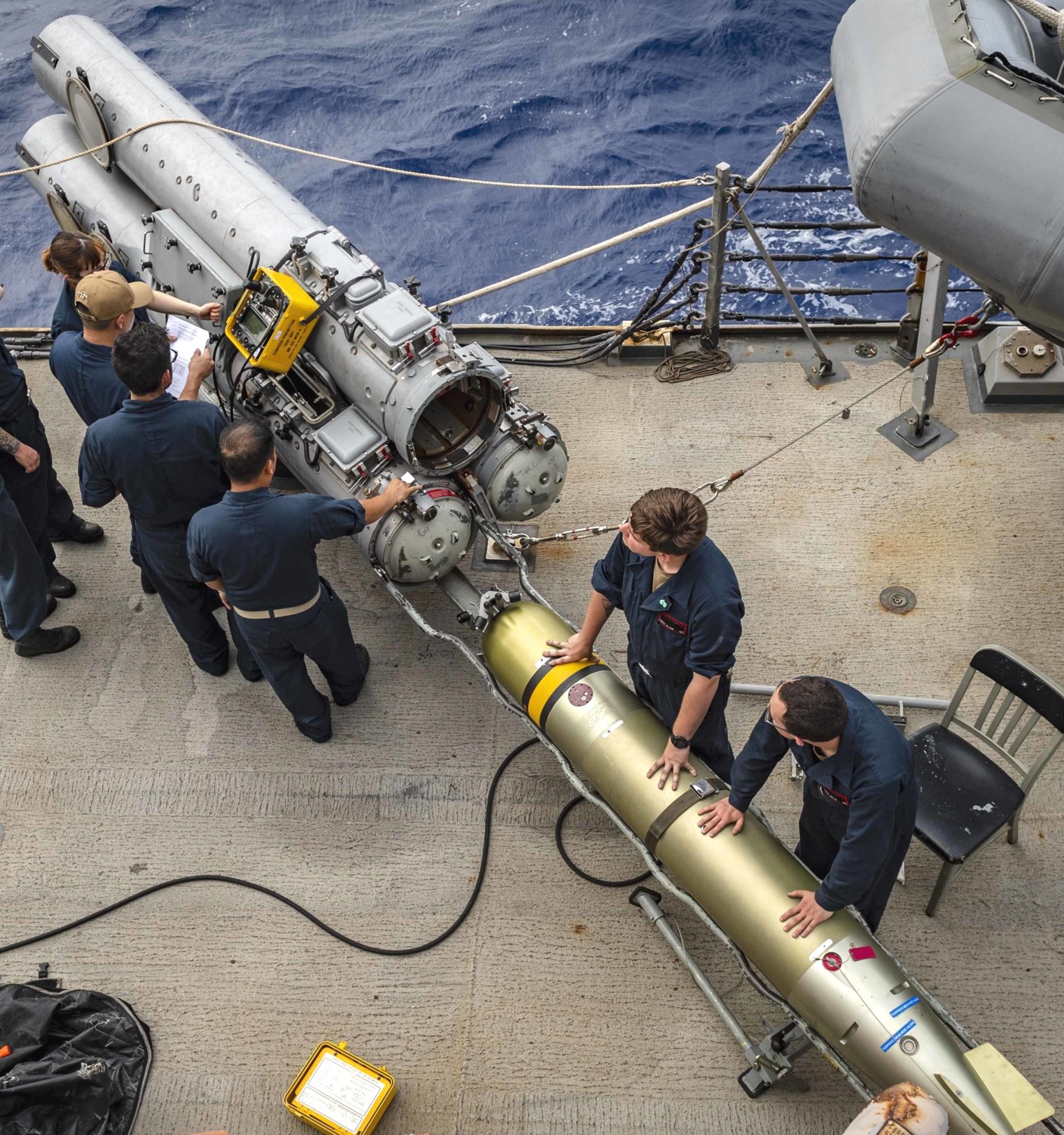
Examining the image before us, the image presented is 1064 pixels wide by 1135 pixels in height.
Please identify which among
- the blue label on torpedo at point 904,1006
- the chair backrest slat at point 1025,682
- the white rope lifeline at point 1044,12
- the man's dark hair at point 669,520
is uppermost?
the white rope lifeline at point 1044,12

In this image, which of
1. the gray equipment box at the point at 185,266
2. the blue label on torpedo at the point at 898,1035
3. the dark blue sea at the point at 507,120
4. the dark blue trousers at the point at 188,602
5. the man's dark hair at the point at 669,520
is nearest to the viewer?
the blue label on torpedo at the point at 898,1035

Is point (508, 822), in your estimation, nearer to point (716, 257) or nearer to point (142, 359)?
point (142, 359)

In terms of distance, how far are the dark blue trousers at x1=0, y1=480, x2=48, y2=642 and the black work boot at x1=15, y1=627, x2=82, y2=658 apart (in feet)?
0.13

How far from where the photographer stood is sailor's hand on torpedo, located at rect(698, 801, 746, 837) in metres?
3.68

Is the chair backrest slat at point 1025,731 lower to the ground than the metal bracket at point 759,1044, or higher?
higher

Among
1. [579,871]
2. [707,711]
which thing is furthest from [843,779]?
[579,871]

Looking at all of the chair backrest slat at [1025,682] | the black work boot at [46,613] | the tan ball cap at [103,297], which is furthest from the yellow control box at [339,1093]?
the tan ball cap at [103,297]

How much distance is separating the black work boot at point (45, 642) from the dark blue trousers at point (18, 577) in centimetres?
4

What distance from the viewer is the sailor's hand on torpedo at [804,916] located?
3412mm

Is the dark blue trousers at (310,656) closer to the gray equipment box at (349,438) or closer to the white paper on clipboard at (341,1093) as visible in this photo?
the gray equipment box at (349,438)

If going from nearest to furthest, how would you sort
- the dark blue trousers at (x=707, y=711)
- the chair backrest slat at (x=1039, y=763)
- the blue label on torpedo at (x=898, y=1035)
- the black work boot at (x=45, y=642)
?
1. the blue label on torpedo at (x=898, y=1035)
2. the chair backrest slat at (x=1039, y=763)
3. the dark blue trousers at (x=707, y=711)
4. the black work boot at (x=45, y=642)

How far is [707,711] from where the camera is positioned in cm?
384

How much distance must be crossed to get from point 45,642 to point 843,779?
390 centimetres

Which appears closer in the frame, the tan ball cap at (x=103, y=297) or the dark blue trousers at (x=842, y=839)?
the dark blue trousers at (x=842, y=839)
